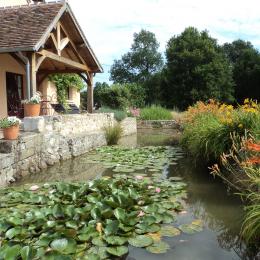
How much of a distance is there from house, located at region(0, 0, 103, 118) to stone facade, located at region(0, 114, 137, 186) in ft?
4.46

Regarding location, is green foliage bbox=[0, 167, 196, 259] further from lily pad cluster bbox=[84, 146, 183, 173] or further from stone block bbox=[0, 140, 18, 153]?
lily pad cluster bbox=[84, 146, 183, 173]

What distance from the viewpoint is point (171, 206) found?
14.8 ft

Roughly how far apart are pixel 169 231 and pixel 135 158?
179 inches

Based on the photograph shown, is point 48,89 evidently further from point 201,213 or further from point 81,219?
point 81,219

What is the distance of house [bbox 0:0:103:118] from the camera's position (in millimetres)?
8898

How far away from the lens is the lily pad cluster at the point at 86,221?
3.19 meters

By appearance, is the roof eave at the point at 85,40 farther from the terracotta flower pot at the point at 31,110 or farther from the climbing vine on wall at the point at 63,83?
the terracotta flower pot at the point at 31,110

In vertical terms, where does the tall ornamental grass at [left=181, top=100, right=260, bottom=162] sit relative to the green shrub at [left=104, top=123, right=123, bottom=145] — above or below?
above

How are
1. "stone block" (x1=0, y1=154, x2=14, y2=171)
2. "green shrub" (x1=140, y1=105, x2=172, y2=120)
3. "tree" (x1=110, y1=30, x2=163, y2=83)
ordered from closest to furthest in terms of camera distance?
"stone block" (x1=0, y1=154, x2=14, y2=171) → "green shrub" (x1=140, y1=105, x2=172, y2=120) → "tree" (x1=110, y1=30, x2=163, y2=83)

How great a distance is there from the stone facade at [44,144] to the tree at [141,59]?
35.6 meters

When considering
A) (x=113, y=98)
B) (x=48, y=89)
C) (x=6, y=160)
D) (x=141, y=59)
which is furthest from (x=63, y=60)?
(x=141, y=59)

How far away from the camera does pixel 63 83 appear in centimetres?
1628

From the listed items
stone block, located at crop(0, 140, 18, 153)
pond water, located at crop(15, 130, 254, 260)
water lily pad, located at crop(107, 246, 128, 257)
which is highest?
stone block, located at crop(0, 140, 18, 153)

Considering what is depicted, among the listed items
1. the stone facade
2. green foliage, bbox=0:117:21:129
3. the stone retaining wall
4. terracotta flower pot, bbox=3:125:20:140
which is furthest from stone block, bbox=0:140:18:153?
the stone retaining wall
